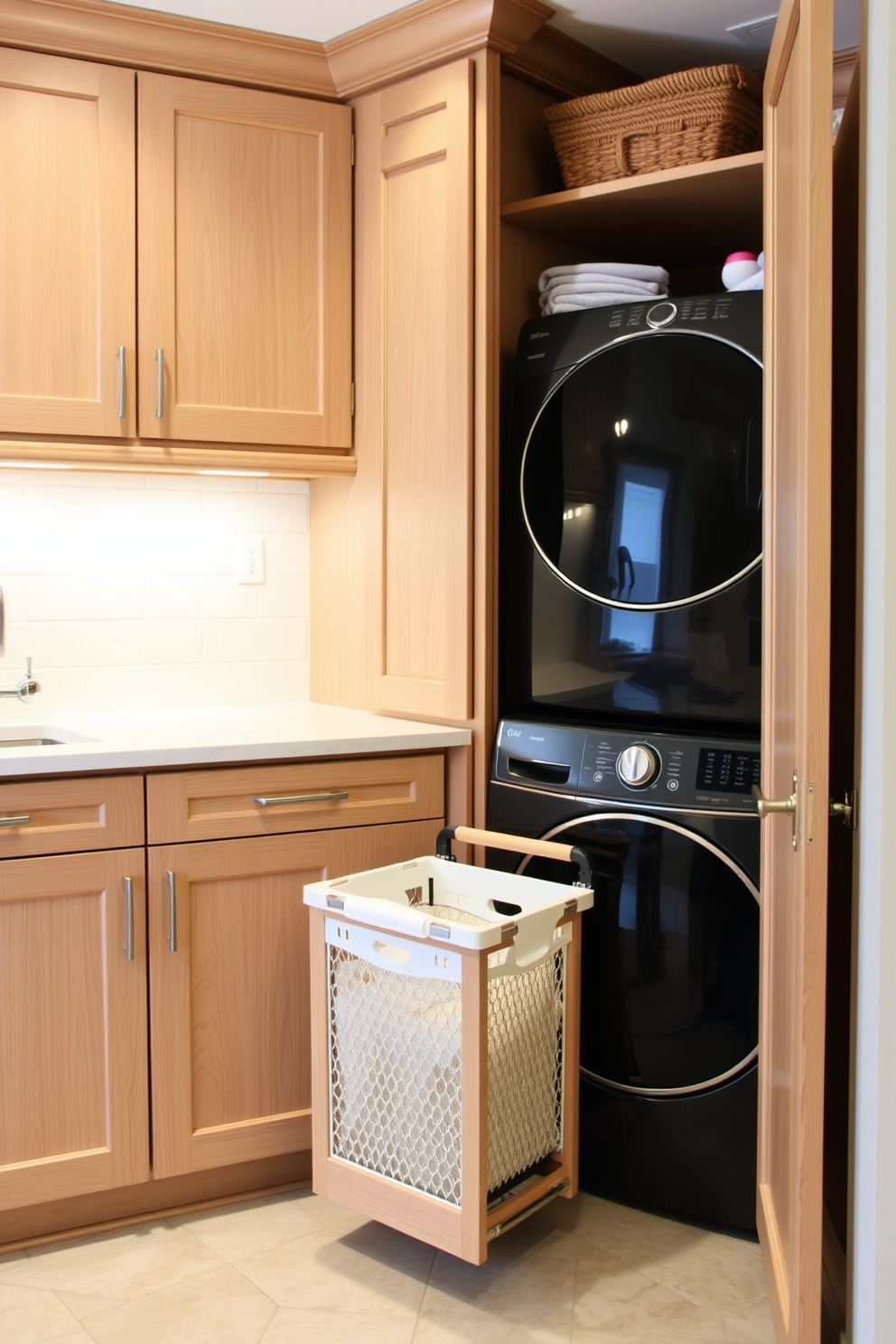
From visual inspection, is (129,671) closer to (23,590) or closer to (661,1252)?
(23,590)

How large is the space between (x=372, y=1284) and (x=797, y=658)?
1.27m

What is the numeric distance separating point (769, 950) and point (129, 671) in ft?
5.11

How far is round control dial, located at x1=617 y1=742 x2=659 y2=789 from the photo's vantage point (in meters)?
2.04

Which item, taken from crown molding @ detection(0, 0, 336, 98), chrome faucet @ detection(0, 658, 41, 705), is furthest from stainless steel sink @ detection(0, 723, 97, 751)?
crown molding @ detection(0, 0, 336, 98)

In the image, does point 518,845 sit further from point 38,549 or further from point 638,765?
point 38,549

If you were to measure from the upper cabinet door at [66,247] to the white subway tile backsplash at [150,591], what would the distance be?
0.29 meters

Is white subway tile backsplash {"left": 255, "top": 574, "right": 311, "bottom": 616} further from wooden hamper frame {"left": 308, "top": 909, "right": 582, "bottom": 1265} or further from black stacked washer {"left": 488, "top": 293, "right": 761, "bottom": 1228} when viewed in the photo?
wooden hamper frame {"left": 308, "top": 909, "right": 582, "bottom": 1265}

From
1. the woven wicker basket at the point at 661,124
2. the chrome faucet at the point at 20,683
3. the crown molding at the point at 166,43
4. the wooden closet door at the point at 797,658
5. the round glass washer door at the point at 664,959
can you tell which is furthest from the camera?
the chrome faucet at the point at 20,683

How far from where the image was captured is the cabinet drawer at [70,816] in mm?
1916

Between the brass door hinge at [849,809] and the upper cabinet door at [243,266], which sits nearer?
the brass door hinge at [849,809]

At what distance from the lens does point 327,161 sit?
2461 mm

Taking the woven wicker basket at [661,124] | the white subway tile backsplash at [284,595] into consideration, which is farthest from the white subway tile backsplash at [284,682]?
the woven wicker basket at [661,124]

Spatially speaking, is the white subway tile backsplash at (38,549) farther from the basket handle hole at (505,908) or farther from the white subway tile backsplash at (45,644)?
the basket handle hole at (505,908)

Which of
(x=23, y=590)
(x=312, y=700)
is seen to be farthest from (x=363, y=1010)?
(x=23, y=590)
